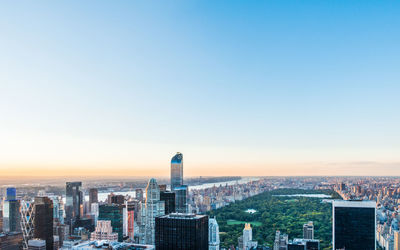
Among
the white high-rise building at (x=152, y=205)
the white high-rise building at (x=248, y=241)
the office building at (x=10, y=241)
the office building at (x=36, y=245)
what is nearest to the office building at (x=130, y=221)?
the white high-rise building at (x=152, y=205)

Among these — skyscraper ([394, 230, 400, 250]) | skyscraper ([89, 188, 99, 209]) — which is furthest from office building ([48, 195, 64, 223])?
skyscraper ([394, 230, 400, 250])

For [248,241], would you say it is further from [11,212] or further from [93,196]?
[93,196]

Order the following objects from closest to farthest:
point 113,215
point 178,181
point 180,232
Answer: point 180,232 → point 113,215 → point 178,181

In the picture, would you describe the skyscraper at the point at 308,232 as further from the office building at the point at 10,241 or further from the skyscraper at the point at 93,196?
the skyscraper at the point at 93,196

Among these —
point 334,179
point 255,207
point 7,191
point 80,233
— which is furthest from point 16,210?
point 334,179

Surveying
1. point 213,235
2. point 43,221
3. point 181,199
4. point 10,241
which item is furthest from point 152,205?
point 10,241

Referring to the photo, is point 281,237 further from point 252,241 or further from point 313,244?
point 313,244

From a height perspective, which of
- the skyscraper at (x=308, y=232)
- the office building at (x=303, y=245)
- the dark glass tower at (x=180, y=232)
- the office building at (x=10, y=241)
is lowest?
the skyscraper at (x=308, y=232)
